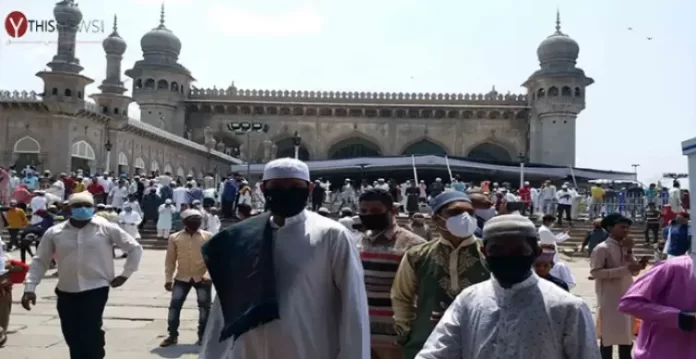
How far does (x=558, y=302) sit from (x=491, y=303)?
177 mm

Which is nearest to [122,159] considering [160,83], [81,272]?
[160,83]

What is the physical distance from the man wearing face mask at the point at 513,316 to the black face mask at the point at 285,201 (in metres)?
0.71

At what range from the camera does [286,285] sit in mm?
2400

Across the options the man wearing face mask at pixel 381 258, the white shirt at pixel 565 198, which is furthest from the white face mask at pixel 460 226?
the white shirt at pixel 565 198

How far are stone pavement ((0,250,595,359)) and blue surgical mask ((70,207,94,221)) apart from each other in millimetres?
1423

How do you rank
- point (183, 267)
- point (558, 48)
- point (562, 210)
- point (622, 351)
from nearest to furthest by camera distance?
point (622, 351) < point (183, 267) < point (562, 210) < point (558, 48)

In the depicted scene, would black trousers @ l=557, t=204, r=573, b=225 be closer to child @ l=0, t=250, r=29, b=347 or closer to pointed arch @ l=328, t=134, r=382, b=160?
child @ l=0, t=250, r=29, b=347

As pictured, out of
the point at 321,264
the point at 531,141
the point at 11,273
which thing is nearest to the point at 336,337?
the point at 321,264

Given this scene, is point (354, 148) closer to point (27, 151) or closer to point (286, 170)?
point (27, 151)

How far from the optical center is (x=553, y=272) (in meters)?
4.41

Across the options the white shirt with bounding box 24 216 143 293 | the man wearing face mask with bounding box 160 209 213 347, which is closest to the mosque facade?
the man wearing face mask with bounding box 160 209 213 347

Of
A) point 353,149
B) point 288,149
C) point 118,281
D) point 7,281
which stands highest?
point 353,149

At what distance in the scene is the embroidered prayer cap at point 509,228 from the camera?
6.64ft

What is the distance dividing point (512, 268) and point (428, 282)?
3.44ft
